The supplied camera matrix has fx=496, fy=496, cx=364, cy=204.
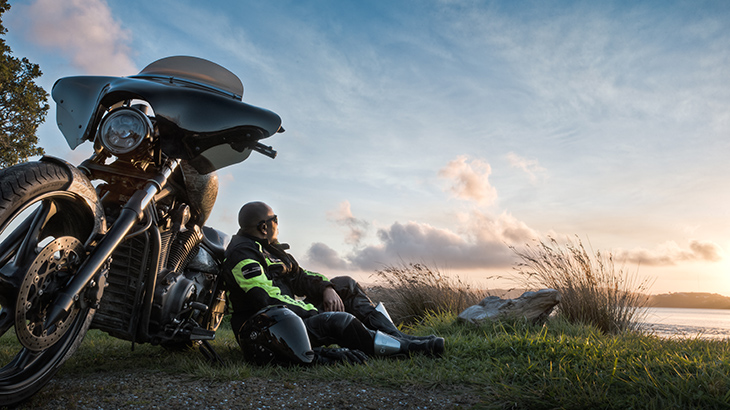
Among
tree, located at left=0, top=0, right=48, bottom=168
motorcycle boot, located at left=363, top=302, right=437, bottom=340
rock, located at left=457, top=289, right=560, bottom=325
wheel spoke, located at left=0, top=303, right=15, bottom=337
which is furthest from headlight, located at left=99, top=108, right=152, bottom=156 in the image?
tree, located at left=0, top=0, right=48, bottom=168

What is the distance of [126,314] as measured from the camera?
2.75 metres

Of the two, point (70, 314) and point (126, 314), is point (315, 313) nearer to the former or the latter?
point (126, 314)

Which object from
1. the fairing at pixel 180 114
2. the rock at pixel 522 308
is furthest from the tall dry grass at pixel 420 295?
the fairing at pixel 180 114

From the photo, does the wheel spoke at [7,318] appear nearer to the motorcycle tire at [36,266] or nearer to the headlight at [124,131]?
the motorcycle tire at [36,266]

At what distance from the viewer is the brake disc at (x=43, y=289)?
1.97m

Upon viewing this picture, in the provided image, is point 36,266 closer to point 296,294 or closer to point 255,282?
point 255,282

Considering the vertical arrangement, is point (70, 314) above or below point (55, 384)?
above

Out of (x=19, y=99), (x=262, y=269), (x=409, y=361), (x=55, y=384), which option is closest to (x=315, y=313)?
(x=262, y=269)

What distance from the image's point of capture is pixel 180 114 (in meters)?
2.67

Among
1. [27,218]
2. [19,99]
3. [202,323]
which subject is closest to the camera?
[27,218]

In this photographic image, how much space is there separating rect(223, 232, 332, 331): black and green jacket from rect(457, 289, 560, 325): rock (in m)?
2.22

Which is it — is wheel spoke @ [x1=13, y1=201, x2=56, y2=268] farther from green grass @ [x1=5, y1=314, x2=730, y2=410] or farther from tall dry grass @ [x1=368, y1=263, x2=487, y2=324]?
tall dry grass @ [x1=368, y1=263, x2=487, y2=324]

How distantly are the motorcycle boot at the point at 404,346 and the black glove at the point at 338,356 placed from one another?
0.17 m

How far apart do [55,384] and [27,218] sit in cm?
109
